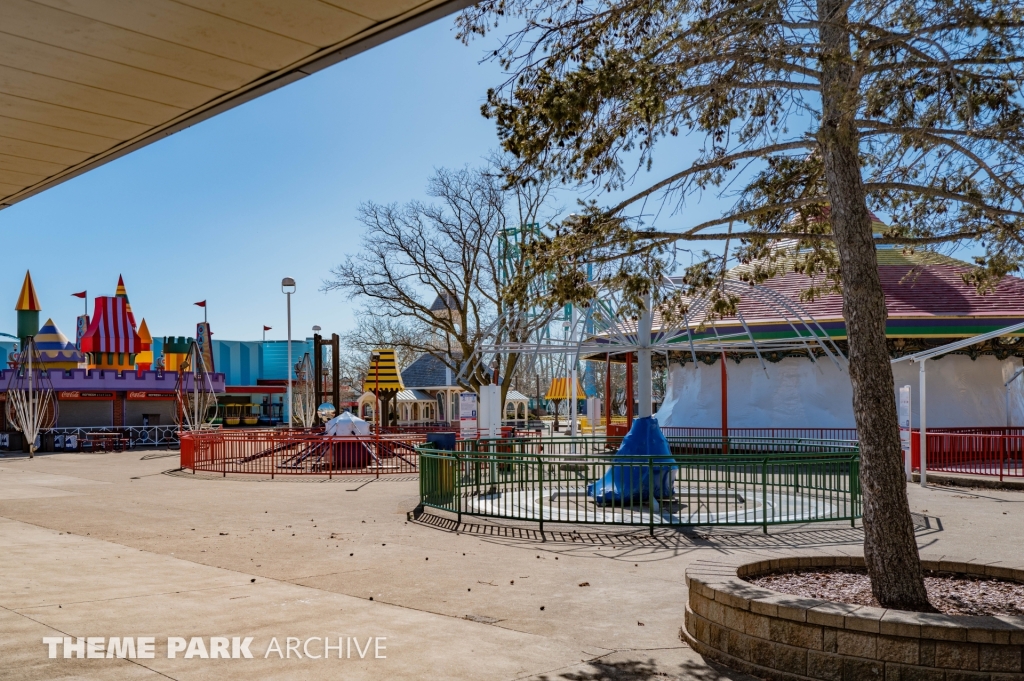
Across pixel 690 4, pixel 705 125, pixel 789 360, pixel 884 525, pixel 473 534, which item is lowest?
pixel 473 534

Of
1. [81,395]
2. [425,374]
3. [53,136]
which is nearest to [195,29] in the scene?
[53,136]

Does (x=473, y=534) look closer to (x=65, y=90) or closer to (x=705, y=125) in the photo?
(x=705, y=125)

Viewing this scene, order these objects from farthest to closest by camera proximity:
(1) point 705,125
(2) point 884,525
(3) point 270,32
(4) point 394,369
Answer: (4) point 394,369 < (1) point 705,125 < (2) point 884,525 < (3) point 270,32

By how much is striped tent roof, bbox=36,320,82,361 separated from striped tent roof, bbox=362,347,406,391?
16.5m

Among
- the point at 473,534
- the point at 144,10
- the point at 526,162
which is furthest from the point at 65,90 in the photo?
the point at 473,534

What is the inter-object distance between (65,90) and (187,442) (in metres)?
22.1

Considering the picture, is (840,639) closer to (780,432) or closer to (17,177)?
(17,177)

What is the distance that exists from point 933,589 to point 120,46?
684 cm

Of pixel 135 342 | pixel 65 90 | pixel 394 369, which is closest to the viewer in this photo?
pixel 65 90

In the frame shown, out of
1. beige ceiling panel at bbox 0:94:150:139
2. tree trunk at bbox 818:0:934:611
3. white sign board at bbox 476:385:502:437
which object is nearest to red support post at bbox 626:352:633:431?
white sign board at bbox 476:385:502:437

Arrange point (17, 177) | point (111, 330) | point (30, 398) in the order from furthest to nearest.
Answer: point (111, 330)
point (30, 398)
point (17, 177)

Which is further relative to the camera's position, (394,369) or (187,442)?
(394,369)

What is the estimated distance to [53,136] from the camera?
4.63 meters

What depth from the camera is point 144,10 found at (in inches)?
130
